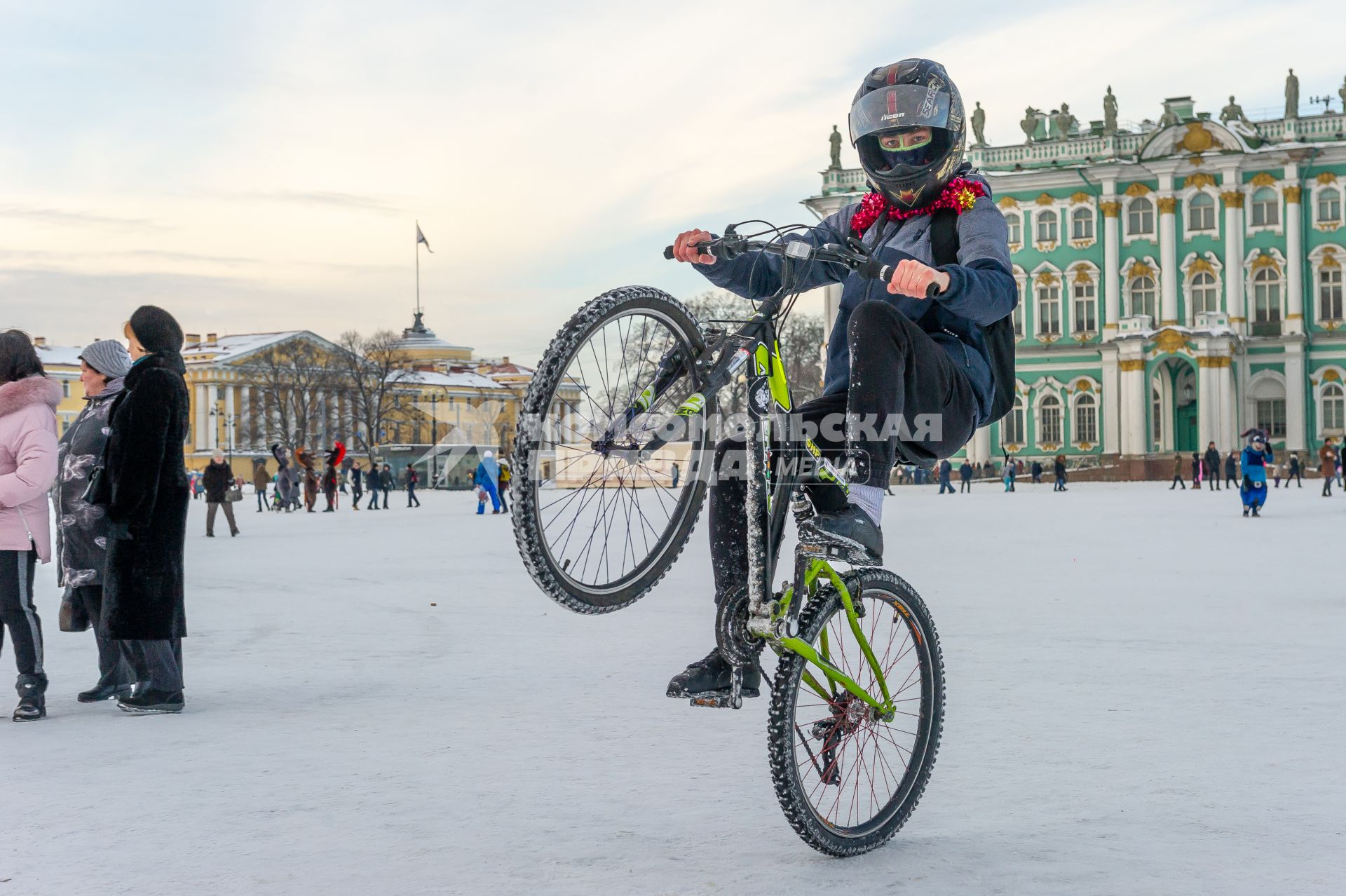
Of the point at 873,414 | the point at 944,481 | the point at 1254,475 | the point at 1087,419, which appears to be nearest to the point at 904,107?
the point at 873,414

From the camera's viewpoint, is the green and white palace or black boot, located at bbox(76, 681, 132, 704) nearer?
black boot, located at bbox(76, 681, 132, 704)

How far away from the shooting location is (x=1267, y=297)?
63969mm

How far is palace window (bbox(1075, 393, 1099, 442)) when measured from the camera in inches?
2586

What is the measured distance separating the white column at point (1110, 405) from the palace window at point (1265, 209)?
20.4ft

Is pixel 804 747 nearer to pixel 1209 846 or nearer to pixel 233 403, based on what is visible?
pixel 1209 846

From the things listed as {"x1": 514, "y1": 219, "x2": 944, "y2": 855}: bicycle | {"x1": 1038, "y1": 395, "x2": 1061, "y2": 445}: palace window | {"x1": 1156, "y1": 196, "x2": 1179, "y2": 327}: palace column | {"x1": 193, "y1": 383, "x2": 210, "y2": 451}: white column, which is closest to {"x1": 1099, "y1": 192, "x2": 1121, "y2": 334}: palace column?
{"x1": 1156, "y1": 196, "x2": 1179, "y2": 327}: palace column

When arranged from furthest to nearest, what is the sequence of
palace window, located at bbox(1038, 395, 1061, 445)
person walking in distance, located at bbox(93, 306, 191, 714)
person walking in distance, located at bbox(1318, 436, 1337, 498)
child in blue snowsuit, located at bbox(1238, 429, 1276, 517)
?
palace window, located at bbox(1038, 395, 1061, 445), person walking in distance, located at bbox(1318, 436, 1337, 498), child in blue snowsuit, located at bbox(1238, 429, 1276, 517), person walking in distance, located at bbox(93, 306, 191, 714)

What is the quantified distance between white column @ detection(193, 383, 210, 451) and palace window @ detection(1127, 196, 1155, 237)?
70.6 metres

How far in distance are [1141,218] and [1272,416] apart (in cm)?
1031

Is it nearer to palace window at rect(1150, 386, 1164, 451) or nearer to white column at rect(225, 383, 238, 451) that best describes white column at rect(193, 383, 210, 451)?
white column at rect(225, 383, 238, 451)

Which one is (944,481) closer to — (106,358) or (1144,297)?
(1144,297)

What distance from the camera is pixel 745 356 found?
Result: 3998mm

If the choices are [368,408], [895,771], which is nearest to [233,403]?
[368,408]

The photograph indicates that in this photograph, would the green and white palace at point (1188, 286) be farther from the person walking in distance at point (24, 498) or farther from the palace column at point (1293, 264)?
the person walking in distance at point (24, 498)
